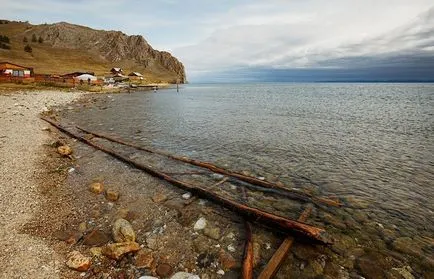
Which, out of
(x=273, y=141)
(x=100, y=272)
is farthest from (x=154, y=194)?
(x=273, y=141)

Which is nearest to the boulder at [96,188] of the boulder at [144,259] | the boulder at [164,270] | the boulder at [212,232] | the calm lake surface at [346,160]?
the boulder at [144,259]

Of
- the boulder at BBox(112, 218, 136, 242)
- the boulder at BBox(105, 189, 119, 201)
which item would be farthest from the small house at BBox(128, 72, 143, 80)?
the boulder at BBox(112, 218, 136, 242)

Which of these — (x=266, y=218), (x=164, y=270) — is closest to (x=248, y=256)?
(x=266, y=218)

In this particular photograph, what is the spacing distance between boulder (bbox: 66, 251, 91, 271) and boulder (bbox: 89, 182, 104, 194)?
412 cm

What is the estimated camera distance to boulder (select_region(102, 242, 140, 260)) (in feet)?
21.2

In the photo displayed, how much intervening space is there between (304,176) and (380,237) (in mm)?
5227

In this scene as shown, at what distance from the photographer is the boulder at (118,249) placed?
6.47m

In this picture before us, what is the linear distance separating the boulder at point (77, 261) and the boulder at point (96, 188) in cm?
412

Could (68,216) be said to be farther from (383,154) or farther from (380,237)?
(383,154)

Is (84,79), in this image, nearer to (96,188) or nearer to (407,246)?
(96,188)

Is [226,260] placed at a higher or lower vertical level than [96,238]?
lower

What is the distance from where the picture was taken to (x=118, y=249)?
258 inches

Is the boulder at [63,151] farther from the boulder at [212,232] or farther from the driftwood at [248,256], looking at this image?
the driftwood at [248,256]

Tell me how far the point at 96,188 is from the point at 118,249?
4602 millimetres
